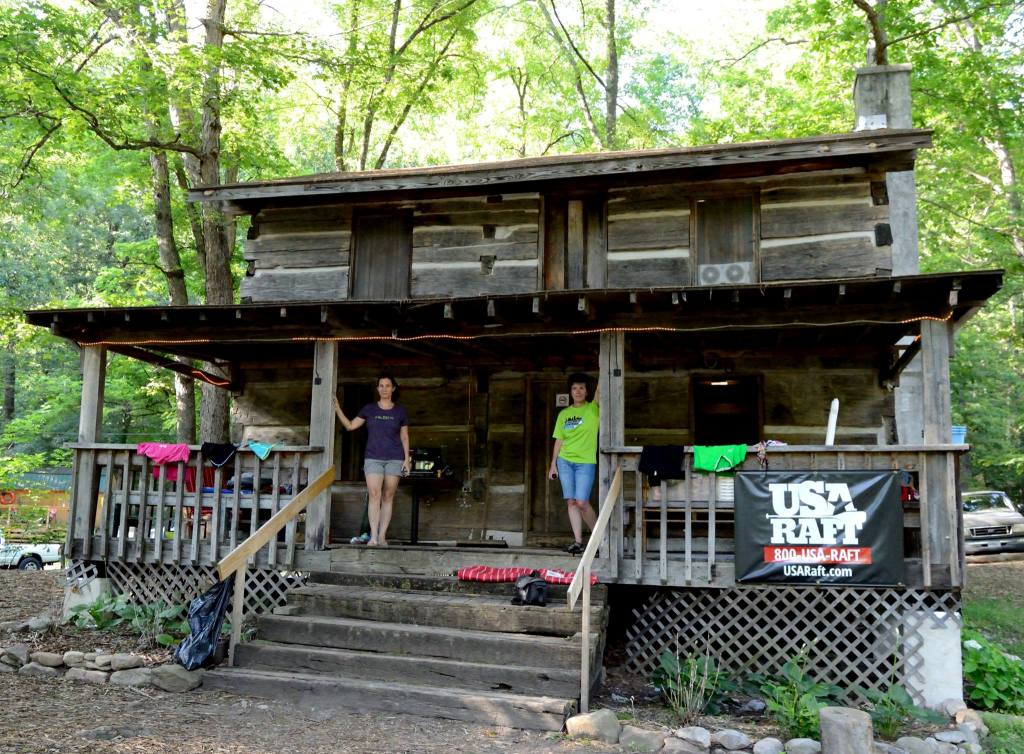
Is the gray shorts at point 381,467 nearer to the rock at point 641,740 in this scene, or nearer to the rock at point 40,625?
the rock at point 40,625

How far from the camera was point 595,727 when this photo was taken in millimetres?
6160

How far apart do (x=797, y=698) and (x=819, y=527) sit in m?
1.64

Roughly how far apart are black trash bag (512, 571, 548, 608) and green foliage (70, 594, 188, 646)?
3659 millimetres

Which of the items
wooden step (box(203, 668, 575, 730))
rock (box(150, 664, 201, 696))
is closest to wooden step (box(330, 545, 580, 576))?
wooden step (box(203, 668, 575, 730))

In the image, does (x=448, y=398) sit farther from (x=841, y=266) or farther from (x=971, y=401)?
(x=971, y=401)

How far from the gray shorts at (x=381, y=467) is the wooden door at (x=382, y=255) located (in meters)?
3.39

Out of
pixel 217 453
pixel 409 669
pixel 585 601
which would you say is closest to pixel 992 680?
pixel 585 601

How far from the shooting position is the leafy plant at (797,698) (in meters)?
6.47

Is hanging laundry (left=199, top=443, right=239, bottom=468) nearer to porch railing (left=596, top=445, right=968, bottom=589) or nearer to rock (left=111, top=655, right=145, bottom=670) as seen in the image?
rock (left=111, top=655, right=145, bottom=670)

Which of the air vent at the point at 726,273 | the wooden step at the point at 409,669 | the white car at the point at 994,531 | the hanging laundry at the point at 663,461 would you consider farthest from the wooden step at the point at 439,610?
the white car at the point at 994,531

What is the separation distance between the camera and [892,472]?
25.4ft

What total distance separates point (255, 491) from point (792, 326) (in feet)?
20.2

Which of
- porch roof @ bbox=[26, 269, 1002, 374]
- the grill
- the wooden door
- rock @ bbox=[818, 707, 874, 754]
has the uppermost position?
the wooden door

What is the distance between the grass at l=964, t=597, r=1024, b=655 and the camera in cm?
1123
